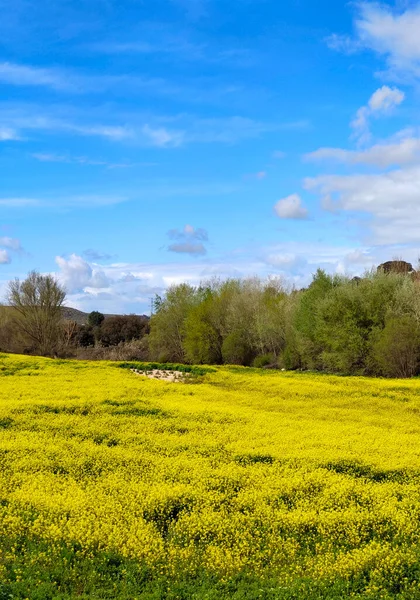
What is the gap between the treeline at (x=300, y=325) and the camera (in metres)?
44.0

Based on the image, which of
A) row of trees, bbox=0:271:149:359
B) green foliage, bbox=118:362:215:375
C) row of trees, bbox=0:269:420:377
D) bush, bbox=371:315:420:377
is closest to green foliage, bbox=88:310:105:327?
Answer: row of trees, bbox=0:269:420:377

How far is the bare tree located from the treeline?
42.3ft

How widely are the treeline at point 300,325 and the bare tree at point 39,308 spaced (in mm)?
12882

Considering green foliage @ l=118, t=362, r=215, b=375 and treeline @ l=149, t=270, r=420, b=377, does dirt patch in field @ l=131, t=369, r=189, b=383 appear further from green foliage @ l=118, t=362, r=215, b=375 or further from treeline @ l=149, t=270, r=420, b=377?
treeline @ l=149, t=270, r=420, b=377

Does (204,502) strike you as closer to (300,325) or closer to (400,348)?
(400,348)

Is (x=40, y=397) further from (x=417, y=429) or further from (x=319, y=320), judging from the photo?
(x=319, y=320)

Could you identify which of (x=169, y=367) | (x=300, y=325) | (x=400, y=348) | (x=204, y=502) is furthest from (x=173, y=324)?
(x=204, y=502)

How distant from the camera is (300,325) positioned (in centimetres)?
5222

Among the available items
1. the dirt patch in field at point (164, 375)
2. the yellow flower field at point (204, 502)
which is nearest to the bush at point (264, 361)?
the dirt patch in field at point (164, 375)

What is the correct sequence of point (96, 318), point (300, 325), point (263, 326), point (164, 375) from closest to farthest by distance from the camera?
1. point (164, 375)
2. point (300, 325)
3. point (263, 326)
4. point (96, 318)

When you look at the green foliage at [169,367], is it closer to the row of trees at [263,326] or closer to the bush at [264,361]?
the row of trees at [263,326]

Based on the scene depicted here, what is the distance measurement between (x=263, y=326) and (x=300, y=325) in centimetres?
636

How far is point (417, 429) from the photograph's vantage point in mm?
20781

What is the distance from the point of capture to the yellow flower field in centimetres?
927
